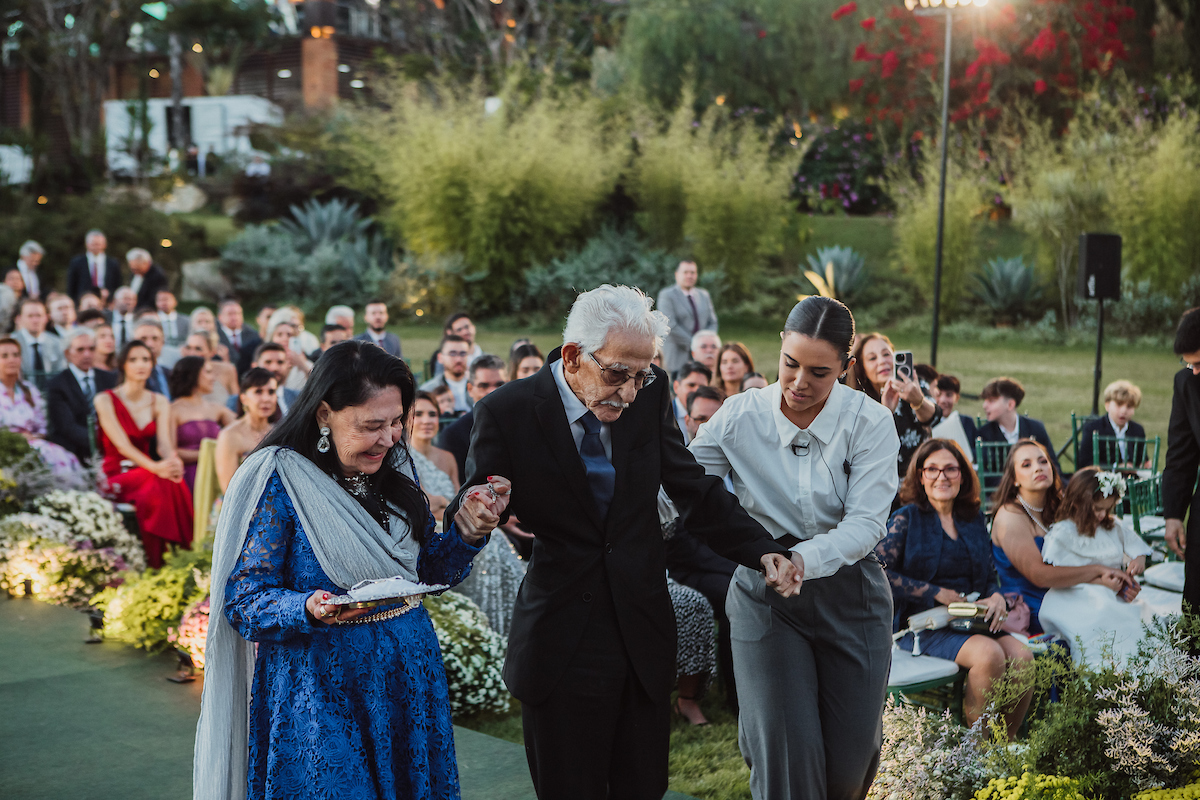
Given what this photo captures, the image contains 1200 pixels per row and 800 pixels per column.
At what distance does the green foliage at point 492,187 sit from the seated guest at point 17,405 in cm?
927

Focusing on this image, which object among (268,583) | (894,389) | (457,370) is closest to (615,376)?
(268,583)

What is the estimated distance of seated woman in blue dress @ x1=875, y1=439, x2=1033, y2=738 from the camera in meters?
4.06

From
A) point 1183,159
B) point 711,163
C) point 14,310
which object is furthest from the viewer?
point 711,163

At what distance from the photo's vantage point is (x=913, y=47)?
19.5 metres

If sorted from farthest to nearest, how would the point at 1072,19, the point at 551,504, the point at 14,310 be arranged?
the point at 1072,19 → the point at 14,310 → the point at 551,504

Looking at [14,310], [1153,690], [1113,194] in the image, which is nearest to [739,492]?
[1153,690]

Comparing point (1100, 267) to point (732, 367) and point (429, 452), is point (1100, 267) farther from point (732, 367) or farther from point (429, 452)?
point (429, 452)

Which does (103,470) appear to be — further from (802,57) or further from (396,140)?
(802,57)

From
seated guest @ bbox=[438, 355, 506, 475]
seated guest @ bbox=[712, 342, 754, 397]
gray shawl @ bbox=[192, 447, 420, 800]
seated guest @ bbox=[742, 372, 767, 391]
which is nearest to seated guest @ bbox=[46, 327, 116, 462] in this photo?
seated guest @ bbox=[438, 355, 506, 475]

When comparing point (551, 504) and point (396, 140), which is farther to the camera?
point (396, 140)

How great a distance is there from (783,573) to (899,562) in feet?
6.24

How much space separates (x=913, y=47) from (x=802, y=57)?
3123 millimetres

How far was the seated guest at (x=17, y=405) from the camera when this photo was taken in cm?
741

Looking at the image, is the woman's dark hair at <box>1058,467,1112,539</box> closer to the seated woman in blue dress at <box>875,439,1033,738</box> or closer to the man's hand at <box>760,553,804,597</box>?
the seated woman in blue dress at <box>875,439,1033,738</box>
